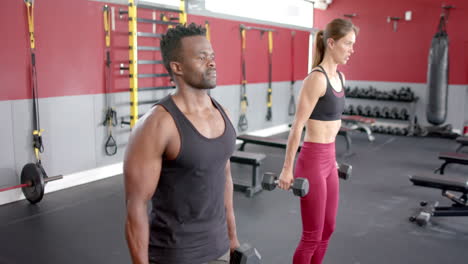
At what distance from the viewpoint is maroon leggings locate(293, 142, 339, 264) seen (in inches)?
75.4

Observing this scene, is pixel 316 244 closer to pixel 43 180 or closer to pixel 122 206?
pixel 122 206

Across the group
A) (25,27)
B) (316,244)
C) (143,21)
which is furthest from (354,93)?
(316,244)

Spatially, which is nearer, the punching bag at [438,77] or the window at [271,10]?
the window at [271,10]

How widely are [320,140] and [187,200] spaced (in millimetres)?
1017

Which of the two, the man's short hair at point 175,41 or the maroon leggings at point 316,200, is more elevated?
the man's short hair at point 175,41

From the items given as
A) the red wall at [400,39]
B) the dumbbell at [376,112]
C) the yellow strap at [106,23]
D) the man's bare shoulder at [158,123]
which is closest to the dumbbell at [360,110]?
the dumbbell at [376,112]

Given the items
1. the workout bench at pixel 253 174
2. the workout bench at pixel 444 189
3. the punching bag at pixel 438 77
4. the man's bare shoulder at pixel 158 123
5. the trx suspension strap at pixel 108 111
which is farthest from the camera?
the punching bag at pixel 438 77

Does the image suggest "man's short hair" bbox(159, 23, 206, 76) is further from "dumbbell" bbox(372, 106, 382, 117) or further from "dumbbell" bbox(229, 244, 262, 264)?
"dumbbell" bbox(372, 106, 382, 117)

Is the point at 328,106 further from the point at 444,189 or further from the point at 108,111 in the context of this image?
the point at 108,111

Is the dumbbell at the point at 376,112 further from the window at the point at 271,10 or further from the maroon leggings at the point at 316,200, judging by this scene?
the maroon leggings at the point at 316,200

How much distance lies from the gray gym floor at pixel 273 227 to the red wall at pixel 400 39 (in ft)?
11.6

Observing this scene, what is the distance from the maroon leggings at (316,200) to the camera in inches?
75.4

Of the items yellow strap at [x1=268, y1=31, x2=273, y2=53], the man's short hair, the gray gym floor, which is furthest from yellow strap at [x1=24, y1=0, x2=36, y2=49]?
yellow strap at [x1=268, y1=31, x2=273, y2=53]

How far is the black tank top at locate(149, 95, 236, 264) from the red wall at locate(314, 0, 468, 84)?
23.0ft
